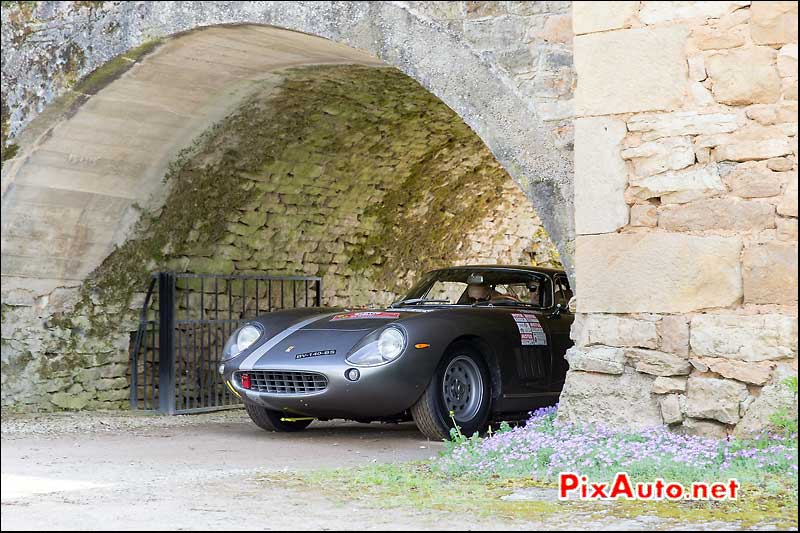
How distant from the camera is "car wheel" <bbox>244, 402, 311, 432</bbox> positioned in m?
7.80

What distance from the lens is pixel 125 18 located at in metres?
7.77

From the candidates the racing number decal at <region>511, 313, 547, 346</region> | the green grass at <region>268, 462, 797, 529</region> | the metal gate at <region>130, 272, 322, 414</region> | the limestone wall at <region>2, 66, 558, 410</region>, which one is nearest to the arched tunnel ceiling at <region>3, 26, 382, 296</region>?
the limestone wall at <region>2, 66, 558, 410</region>

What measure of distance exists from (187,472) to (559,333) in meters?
3.35

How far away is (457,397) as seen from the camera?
728cm

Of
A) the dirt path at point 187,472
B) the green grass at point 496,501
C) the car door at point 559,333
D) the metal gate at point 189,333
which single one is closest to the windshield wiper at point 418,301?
the car door at point 559,333

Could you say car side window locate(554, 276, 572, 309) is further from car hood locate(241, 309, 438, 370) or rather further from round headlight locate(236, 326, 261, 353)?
round headlight locate(236, 326, 261, 353)

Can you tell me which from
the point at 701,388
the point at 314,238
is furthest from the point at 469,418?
the point at 314,238

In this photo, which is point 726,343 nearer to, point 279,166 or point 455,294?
point 279,166

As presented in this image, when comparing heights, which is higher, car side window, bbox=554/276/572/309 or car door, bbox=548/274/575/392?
car side window, bbox=554/276/572/309

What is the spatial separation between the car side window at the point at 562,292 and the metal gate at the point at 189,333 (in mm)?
3086

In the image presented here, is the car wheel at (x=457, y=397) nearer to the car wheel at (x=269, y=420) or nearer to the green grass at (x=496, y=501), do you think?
the car wheel at (x=269, y=420)

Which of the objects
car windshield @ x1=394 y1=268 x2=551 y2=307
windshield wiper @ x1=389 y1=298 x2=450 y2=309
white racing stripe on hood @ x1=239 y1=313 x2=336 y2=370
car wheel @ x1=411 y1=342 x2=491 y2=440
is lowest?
car wheel @ x1=411 y1=342 x2=491 y2=440

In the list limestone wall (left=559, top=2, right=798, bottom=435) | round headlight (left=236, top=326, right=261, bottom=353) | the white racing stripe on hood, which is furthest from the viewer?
round headlight (left=236, top=326, right=261, bottom=353)

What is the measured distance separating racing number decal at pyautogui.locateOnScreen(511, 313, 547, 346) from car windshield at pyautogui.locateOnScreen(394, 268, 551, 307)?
0.92 ft
